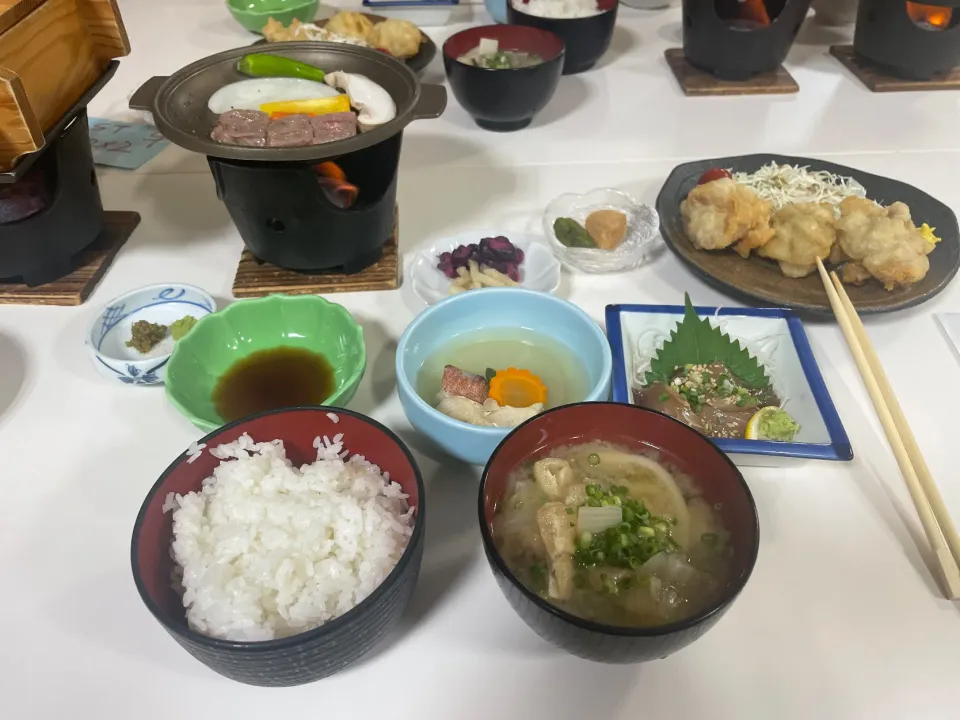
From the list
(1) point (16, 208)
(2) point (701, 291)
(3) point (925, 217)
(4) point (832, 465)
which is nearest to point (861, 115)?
(3) point (925, 217)

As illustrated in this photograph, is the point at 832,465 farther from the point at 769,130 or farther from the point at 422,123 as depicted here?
the point at 422,123

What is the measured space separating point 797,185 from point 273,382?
138 centimetres

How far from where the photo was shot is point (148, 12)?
10.3 ft

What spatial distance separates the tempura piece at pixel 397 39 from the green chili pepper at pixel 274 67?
77 centimetres

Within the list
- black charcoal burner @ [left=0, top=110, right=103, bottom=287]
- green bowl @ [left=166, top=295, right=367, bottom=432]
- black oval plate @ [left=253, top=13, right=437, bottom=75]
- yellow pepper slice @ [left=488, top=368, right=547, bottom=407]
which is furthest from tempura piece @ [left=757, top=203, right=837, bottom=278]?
black charcoal burner @ [left=0, top=110, right=103, bottom=287]

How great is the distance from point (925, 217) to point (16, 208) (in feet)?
6.71

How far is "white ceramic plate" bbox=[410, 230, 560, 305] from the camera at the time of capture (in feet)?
5.03

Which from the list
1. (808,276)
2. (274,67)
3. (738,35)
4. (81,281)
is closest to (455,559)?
(808,276)

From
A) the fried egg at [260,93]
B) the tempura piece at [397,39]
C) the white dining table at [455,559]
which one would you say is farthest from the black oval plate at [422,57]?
the fried egg at [260,93]

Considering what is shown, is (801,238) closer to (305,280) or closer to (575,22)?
(305,280)

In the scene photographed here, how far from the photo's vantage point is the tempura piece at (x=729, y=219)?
1510mm

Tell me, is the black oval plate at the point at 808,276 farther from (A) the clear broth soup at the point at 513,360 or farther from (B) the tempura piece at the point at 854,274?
(A) the clear broth soup at the point at 513,360

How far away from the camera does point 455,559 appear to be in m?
1.08

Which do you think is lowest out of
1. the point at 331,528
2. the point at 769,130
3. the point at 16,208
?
the point at 769,130
